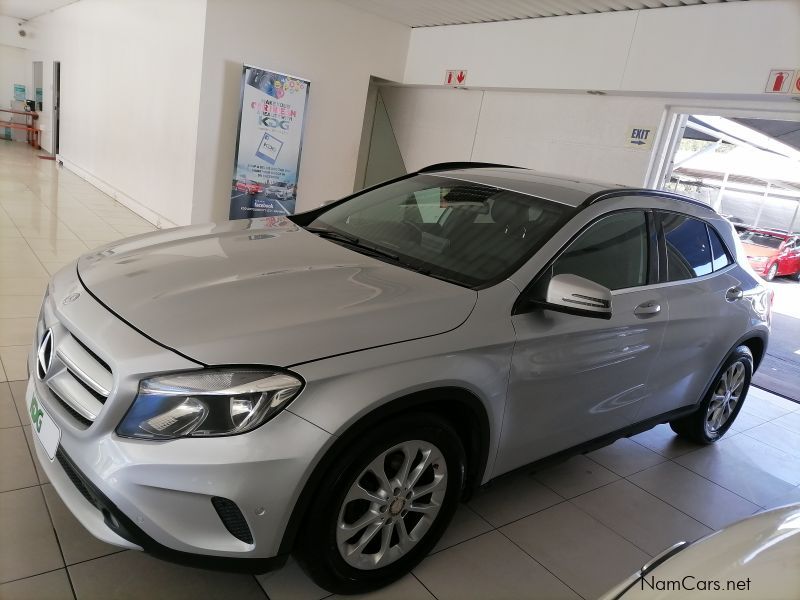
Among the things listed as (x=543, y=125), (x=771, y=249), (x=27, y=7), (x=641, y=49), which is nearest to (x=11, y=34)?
(x=27, y=7)

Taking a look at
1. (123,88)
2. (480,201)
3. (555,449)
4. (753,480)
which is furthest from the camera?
(123,88)

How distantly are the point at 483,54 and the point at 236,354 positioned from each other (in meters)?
6.28

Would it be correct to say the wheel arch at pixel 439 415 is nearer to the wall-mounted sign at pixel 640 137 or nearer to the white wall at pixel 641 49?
the white wall at pixel 641 49

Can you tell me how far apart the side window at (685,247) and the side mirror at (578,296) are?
2.80 feet

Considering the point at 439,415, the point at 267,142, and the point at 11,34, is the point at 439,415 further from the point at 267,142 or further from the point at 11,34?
the point at 11,34

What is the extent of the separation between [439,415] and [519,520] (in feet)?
2.83

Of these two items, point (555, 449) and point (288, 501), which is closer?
point (288, 501)

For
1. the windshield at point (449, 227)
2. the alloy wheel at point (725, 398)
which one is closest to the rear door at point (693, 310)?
the alloy wheel at point (725, 398)

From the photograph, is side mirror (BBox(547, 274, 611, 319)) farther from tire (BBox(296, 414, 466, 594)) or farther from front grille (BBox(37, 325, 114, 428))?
front grille (BBox(37, 325, 114, 428))

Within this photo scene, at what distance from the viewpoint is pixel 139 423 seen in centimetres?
144

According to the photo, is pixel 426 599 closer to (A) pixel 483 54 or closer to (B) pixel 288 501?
(B) pixel 288 501

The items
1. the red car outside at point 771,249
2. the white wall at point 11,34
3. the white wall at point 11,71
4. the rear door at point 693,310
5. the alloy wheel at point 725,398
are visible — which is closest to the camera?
the rear door at point 693,310

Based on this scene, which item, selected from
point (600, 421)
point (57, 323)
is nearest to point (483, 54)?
point (600, 421)

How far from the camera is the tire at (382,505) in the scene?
1.58 m
